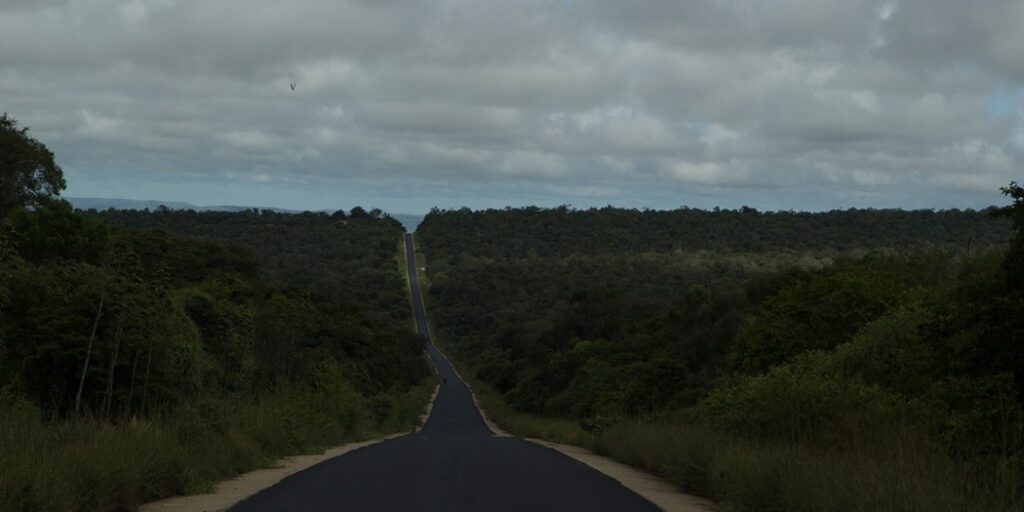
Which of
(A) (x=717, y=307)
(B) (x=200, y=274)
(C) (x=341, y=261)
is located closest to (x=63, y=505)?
(A) (x=717, y=307)

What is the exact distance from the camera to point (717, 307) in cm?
5978

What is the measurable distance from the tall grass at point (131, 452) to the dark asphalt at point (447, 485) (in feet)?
4.56

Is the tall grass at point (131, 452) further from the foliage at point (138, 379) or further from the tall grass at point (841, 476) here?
the tall grass at point (841, 476)

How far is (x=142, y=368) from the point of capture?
24.6 meters

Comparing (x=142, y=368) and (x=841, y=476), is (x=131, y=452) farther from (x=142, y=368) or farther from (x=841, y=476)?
(x=142, y=368)

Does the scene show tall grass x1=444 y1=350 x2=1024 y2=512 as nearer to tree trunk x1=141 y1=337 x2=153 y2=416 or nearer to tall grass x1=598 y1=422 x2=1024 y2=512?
tall grass x1=598 y1=422 x2=1024 y2=512

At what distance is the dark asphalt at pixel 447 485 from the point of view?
48.7ft

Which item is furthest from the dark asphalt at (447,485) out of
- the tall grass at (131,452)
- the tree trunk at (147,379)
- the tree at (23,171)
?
the tree at (23,171)

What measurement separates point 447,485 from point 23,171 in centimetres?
4712

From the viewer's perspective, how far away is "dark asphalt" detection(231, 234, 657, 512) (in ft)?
48.7

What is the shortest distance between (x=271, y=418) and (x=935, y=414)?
52.7 feet

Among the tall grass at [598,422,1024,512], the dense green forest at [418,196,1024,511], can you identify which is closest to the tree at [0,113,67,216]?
the dense green forest at [418,196,1024,511]

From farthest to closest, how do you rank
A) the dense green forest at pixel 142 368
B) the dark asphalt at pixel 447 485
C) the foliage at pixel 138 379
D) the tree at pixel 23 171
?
the tree at pixel 23 171
the dark asphalt at pixel 447 485
the dense green forest at pixel 142 368
the foliage at pixel 138 379

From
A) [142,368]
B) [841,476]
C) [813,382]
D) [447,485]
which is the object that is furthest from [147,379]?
[841,476]
